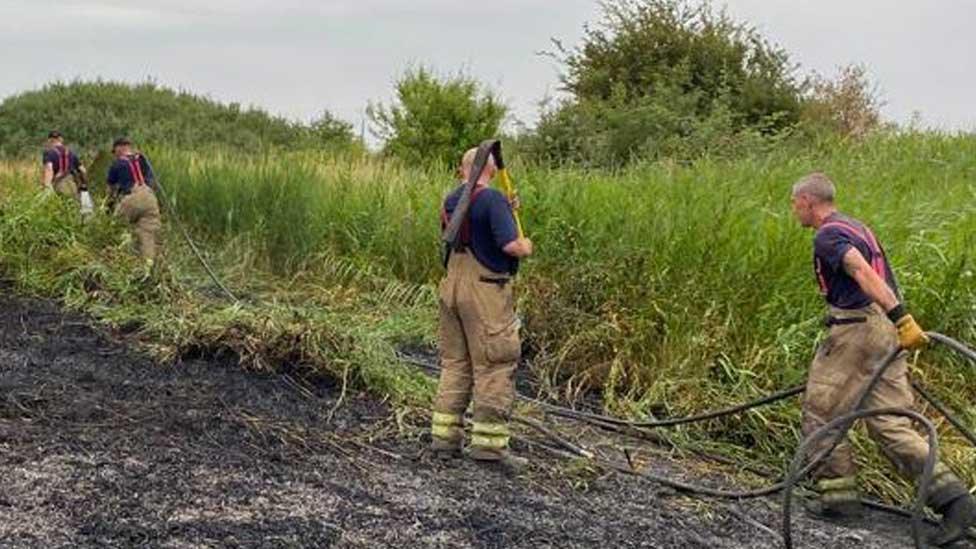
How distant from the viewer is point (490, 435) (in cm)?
A: 605

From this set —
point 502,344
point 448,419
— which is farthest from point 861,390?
point 448,419

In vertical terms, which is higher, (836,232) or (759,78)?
(759,78)

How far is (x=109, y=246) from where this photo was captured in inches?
463

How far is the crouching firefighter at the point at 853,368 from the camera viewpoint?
5621 millimetres

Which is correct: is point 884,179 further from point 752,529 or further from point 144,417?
point 144,417

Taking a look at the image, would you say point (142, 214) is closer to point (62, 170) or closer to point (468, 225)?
point (62, 170)

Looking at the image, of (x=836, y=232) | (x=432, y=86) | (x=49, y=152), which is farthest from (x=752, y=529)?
(x=432, y=86)

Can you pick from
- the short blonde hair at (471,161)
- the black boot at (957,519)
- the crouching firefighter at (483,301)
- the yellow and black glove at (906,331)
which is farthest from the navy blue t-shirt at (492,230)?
the black boot at (957,519)

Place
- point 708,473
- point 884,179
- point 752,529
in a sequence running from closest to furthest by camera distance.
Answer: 1. point 752,529
2. point 708,473
3. point 884,179

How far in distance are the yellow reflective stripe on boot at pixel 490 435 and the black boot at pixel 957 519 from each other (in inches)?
86.2

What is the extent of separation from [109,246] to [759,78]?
14261 millimetres

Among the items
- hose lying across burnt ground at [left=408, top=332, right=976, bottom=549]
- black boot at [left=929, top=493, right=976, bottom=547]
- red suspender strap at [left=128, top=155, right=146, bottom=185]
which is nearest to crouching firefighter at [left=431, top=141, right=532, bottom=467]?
hose lying across burnt ground at [left=408, top=332, right=976, bottom=549]

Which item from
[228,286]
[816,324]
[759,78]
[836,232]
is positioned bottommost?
[228,286]

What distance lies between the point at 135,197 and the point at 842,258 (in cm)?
883
